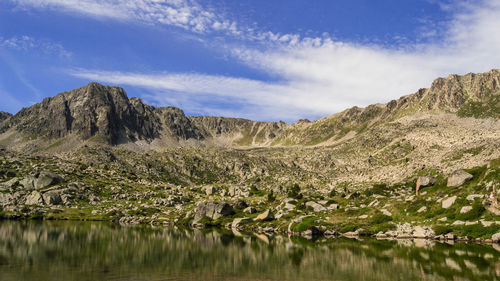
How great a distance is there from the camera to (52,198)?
148m

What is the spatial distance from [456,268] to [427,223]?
34.1 metres

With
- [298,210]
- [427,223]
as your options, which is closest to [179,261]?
[427,223]

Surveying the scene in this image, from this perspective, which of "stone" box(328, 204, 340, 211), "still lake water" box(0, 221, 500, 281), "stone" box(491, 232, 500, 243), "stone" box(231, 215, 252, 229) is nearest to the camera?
"still lake water" box(0, 221, 500, 281)

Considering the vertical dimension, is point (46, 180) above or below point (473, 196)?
above

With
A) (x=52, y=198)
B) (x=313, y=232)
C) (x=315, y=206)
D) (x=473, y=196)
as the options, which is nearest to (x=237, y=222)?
(x=315, y=206)

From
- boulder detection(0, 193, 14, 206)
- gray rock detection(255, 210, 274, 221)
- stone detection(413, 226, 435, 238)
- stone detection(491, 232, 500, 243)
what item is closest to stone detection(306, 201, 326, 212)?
gray rock detection(255, 210, 274, 221)

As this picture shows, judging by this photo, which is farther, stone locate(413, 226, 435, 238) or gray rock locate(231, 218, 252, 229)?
gray rock locate(231, 218, 252, 229)

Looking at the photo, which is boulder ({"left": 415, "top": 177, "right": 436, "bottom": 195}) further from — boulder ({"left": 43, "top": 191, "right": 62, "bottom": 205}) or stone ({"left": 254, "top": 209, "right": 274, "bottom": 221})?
boulder ({"left": 43, "top": 191, "right": 62, "bottom": 205})

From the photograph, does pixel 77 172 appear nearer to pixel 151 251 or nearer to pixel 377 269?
pixel 151 251

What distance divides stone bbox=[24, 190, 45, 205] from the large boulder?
79333mm

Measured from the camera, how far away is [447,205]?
65.0 m

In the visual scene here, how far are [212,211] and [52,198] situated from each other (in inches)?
3244

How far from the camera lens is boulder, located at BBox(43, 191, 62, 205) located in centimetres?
14702

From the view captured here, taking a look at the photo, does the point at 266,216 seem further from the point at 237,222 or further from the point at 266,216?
the point at 237,222
